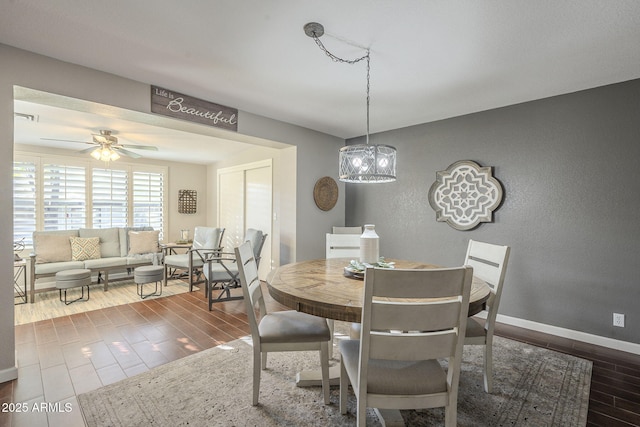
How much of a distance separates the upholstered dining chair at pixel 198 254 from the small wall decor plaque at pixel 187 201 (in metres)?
1.42

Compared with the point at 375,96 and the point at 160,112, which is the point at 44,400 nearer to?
the point at 160,112

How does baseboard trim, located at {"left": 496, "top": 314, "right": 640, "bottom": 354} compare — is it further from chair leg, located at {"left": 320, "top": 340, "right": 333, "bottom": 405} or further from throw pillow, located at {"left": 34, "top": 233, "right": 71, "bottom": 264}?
throw pillow, located at {"left": 34, "top": 233, "right": 71, "bottom": 264}

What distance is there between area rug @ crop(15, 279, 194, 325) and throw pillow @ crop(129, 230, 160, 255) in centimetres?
56

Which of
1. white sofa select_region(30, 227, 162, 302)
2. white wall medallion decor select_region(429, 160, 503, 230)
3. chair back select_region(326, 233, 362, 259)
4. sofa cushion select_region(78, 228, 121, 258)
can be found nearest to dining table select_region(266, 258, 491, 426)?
chair back select_region(326, 233, 362, 259)

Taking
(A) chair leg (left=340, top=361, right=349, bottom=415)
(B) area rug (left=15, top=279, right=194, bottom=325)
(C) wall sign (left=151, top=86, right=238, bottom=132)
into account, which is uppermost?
(C) wall sign (left=151, top=86, right=238, bottom=132)

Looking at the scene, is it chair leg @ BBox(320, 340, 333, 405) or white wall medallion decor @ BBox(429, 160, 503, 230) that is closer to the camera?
chair leg @ BBox(320, 340, 333, 405)

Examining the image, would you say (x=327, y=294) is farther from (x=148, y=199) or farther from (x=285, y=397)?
(x=148, y=199)

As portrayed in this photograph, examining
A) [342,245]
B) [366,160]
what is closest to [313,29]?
[366,160]

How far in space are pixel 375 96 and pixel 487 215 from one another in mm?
1866

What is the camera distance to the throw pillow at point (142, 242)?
16.5 ft

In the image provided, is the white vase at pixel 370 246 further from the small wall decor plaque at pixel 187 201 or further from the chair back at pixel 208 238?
the small wall decor plaque at pixel 187 201

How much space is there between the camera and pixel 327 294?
1.60m

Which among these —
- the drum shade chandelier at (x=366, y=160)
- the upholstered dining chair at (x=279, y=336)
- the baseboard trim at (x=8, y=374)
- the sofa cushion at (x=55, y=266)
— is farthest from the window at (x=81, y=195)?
the drum shade chandelier at (x=366, y=160)

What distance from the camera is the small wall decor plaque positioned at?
640 cm
